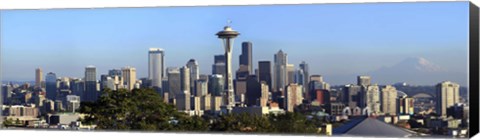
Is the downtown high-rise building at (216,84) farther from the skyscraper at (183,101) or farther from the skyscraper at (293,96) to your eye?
the skyscraper at (293,96)

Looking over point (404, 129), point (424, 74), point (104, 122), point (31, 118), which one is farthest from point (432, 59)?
point (31, 118)

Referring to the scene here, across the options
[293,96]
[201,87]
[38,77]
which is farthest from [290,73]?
[38,77]

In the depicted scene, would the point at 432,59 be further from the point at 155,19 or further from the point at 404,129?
the point at 155,19

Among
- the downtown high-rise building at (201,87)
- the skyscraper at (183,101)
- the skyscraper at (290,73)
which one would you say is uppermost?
the skyscraper at (290,73)

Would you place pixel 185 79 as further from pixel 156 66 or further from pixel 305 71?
pixel 305 71

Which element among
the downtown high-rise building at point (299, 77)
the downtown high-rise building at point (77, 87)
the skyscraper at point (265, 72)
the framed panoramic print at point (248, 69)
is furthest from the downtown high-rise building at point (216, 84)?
the downtown high-rise building at point (77, 87)
